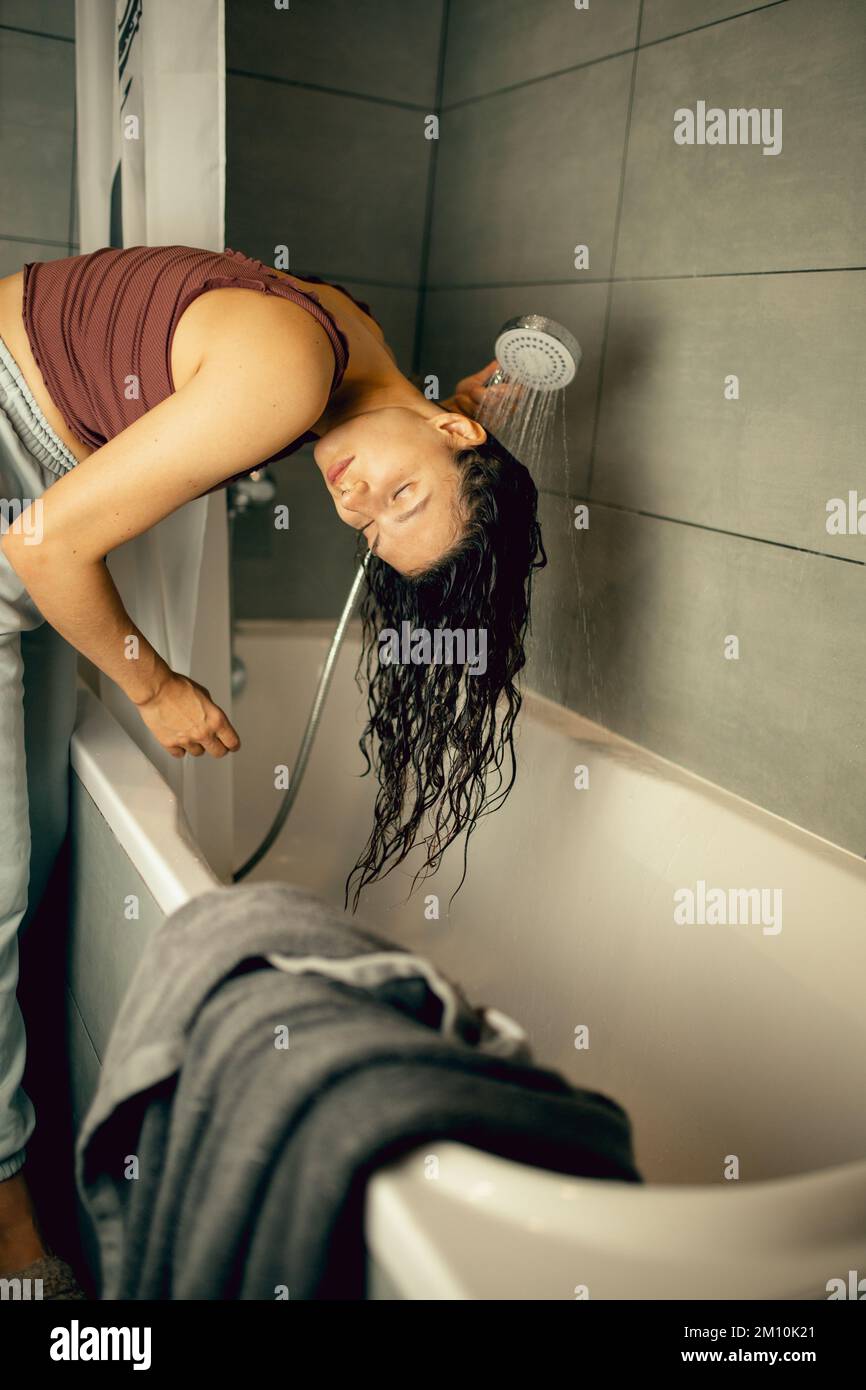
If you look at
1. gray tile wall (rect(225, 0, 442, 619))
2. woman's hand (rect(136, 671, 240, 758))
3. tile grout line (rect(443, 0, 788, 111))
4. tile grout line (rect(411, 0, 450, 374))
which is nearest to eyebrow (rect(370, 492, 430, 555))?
woman's hand (rect(136, 671, 240, 758))

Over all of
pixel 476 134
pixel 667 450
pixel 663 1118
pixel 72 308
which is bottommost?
pixel 663 1118

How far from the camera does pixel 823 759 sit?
4.25ft

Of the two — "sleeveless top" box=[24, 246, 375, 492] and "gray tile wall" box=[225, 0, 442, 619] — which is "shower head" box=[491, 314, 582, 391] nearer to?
"sleeveless top" box=[24, 246, 375, 492]

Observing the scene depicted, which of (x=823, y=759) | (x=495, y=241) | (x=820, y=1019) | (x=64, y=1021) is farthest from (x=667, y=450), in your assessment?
(x=64, y=1021)

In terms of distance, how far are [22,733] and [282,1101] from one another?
709mm

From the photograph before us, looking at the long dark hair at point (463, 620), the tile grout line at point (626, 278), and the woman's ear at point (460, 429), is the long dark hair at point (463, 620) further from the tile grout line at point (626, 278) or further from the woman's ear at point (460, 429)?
the tile grout line at point (626, 278)

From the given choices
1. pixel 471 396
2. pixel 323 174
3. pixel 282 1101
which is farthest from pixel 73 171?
pixel 282 1101

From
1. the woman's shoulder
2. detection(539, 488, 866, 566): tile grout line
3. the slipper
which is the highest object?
the woman's shoulder

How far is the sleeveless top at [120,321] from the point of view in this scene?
103 cm

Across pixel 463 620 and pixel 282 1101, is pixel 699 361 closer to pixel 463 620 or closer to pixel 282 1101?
pixel 463 620

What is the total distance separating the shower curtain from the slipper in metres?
0.48

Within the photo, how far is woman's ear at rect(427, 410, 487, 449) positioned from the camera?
3.75 feet

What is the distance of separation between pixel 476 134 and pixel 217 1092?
1714 millimetres

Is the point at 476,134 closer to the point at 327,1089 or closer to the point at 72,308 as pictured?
the point at 72,308
